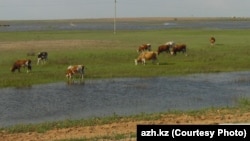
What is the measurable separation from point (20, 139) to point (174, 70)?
1917 cm

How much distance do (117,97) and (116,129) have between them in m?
8.36

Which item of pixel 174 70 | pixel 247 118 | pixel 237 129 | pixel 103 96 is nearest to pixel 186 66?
pixel 174 70

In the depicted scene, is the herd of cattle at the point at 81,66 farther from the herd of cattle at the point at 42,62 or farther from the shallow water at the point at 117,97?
the shallow water at the point at 117,97

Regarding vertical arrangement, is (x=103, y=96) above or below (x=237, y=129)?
below

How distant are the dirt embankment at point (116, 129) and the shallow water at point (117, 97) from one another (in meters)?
3.10

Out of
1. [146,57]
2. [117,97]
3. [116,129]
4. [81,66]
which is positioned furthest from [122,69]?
[116,129]

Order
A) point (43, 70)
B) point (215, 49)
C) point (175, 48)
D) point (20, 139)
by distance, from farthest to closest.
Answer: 1. point (215, 49)
2. point (175, 48)
3. point (43, 70)
4. point (20, 139)

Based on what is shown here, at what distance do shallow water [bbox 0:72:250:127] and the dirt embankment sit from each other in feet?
10.2

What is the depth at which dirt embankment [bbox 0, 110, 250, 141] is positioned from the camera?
13008mm

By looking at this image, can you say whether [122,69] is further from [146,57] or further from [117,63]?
[117,63]

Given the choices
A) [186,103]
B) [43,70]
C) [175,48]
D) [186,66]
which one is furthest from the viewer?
[175,48]

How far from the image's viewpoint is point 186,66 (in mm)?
33062

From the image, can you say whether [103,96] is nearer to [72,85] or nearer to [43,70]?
[72,85]

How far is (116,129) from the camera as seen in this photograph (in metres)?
13.7
